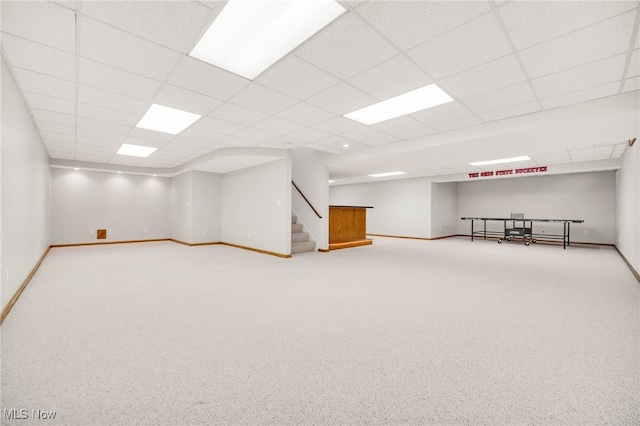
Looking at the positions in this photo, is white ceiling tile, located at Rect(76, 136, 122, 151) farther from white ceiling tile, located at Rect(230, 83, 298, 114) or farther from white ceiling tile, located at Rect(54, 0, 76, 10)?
white ceiling tile, located at Rect(54, 0, 76, 10)

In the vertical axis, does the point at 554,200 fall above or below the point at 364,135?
below

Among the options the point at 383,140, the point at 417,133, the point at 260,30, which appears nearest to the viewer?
the point at 260,30

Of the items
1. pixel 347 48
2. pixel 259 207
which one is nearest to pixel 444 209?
pixel 259 207

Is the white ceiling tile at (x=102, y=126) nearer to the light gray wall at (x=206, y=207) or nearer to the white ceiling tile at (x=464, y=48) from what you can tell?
the light gray wall at (x=206, y=207)

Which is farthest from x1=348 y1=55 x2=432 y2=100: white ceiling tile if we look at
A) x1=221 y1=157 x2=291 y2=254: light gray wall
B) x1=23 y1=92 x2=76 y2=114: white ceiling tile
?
x1=23 y1=92 x2=76 y2=114: white ceiling tile

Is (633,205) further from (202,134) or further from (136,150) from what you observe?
(136,150)

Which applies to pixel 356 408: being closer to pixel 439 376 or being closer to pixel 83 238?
pixel 439 376

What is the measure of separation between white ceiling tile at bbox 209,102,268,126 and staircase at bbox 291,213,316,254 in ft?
11.4

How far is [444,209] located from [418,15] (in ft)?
34.0

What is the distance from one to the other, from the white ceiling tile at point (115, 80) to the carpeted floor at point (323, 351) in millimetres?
2451

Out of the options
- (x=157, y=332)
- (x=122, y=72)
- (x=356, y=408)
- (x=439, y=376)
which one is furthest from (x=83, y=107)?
(x=439, y=376)

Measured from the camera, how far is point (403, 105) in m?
3.92

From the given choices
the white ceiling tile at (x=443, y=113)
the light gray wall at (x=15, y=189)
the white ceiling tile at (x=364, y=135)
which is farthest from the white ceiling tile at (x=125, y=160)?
the white ceiling tile at (x=443, y=113)

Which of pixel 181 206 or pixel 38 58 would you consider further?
pixel 181 206
